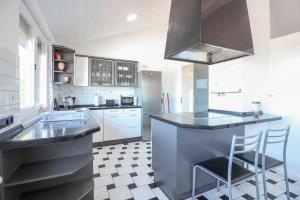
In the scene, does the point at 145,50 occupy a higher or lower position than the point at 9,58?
higher

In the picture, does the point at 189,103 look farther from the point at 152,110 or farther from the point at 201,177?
the point at 201,177

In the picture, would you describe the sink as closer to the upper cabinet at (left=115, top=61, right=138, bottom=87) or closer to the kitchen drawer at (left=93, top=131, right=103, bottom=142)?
the kitchen drawer at (left=93, top=131, right=103, bottom=142)

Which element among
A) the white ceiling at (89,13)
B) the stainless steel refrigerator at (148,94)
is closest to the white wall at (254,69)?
the white ceiling at (89,13)

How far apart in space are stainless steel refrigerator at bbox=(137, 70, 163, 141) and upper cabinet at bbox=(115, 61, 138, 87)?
173mm

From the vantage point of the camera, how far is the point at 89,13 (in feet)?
8.20

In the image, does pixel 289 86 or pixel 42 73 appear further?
pixel 42 73

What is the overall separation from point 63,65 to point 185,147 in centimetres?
308

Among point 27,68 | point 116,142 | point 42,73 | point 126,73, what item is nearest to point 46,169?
point 27,68

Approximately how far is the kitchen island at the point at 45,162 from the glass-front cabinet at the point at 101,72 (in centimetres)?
236

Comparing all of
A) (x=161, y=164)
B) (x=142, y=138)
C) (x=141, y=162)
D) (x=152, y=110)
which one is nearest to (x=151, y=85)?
(x=152, y=110)

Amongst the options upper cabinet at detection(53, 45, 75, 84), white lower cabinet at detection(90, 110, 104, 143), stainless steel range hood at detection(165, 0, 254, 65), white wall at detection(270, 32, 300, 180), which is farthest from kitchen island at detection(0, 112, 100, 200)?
white wall at detection(270, 32, 300, 180)

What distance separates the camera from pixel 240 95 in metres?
2.61

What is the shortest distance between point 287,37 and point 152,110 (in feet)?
9.86

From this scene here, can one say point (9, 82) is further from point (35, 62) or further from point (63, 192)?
point (35, 62)
